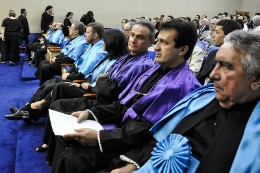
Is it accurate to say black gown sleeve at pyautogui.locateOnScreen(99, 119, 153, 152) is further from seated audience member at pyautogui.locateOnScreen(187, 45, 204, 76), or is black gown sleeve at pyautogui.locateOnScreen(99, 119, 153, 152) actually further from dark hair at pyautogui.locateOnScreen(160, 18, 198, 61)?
seated audience member at pyautogui.locateOnScreen(187, 45, 204, 76)

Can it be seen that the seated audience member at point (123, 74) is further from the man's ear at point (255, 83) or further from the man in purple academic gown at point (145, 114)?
the man's ear at point (255, 83)

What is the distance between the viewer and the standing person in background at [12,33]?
7922 mm

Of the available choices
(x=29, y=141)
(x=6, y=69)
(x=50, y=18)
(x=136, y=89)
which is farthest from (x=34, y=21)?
(x=136, y=89)

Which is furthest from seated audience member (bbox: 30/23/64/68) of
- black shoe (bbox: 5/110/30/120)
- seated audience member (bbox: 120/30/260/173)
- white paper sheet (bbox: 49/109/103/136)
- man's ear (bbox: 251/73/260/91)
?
man's ear (bbox: 251/73/260/91)

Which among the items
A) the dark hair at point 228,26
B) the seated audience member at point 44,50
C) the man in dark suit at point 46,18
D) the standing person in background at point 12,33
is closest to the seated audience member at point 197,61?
the dark hair at point 228,26

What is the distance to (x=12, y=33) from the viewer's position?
809 centimetres

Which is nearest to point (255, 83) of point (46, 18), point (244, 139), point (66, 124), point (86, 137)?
point (244, 139)

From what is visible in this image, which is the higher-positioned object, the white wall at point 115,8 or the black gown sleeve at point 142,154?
the white wall at point 115,8

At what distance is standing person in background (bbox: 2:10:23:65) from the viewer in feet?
26.0

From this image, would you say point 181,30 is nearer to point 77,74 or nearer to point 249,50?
point 249,50

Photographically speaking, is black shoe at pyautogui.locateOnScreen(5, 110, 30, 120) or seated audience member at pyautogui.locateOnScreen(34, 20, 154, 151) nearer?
seated audience member at pyautogui.locateOnScreen(34, 20, 154, 151)

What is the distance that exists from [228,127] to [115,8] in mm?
13090

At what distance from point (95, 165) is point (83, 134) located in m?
0.22

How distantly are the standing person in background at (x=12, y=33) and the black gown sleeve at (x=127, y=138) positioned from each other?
24.1 ft
